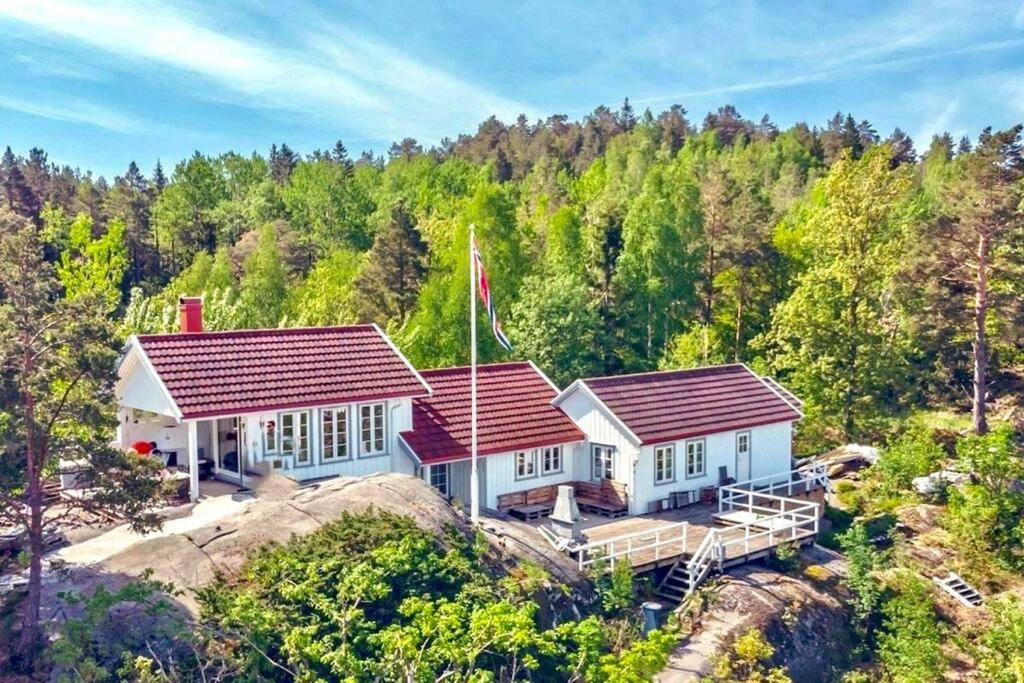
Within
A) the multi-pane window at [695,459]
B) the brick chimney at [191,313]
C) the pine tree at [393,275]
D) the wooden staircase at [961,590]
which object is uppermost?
the pine tree at [393,275]

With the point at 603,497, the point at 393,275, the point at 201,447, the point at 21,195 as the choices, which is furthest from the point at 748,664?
the point at 21,195

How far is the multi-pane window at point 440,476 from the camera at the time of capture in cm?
2739

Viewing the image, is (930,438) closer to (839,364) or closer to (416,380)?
(839,364)

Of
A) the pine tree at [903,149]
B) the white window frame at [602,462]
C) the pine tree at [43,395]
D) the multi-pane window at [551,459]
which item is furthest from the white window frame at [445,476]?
the pine tree at [903,149]

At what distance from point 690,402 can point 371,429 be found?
1114 centimetres

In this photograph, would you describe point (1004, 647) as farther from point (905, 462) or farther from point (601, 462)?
point (601, 462)

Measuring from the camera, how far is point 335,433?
1008 inches

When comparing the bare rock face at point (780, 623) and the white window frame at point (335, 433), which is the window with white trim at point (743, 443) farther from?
the white window frame at point (335, 433)

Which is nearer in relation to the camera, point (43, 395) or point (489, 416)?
point (43, 395)

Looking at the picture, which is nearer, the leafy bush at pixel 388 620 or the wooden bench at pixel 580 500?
the leafy bush at pixel 388 620

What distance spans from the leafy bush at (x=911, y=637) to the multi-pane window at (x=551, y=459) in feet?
33.3

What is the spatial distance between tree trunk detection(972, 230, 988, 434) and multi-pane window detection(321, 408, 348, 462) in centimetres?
2593

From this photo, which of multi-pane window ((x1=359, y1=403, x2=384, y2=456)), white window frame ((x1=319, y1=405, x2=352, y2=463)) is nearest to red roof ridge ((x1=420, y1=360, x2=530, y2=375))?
multi-pane window ((x1=359, y1=403, x2=384, y2=456))

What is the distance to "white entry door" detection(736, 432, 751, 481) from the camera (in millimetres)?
31828
